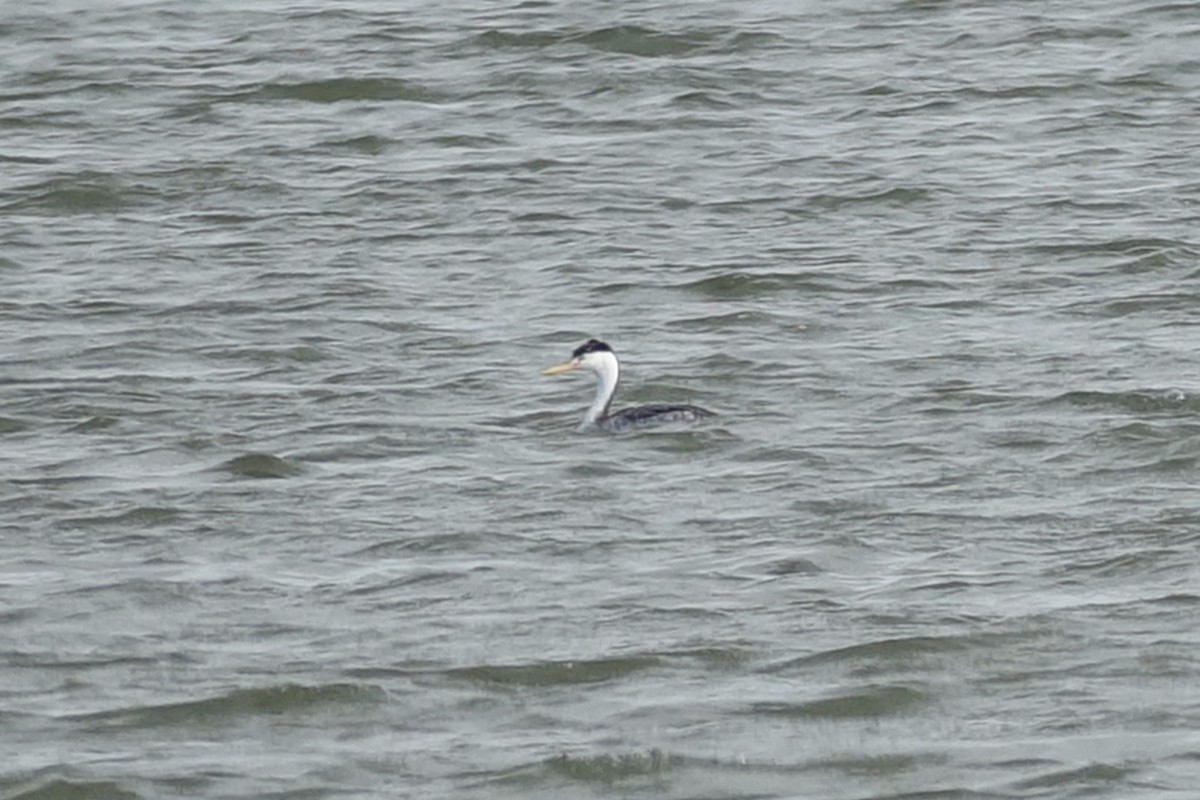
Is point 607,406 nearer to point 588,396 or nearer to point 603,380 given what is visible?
point 603,380

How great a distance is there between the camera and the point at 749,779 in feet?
36.4

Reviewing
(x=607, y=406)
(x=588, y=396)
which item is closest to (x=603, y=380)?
(x=607, y=406)

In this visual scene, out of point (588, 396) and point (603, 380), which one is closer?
point (603, 380)

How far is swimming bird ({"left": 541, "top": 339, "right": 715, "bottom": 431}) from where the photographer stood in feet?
52.6

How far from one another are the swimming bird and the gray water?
17 centimetres

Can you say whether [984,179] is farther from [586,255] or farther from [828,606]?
[828,606]

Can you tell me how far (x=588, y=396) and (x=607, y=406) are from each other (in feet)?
2.95

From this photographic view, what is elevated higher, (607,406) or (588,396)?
(607,406)

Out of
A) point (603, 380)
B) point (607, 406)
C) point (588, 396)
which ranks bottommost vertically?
point (588, 396)

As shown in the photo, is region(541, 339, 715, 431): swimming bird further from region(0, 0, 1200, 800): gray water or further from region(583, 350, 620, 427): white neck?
region(0, 0, 1200, 800): gray water

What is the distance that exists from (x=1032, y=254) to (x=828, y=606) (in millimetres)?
7177

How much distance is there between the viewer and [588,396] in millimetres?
17312

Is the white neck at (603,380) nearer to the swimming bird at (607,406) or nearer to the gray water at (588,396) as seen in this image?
the swimming bird at (607,406)

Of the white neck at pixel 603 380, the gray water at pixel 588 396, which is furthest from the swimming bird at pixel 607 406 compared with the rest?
the gray water at pixel 588 396
